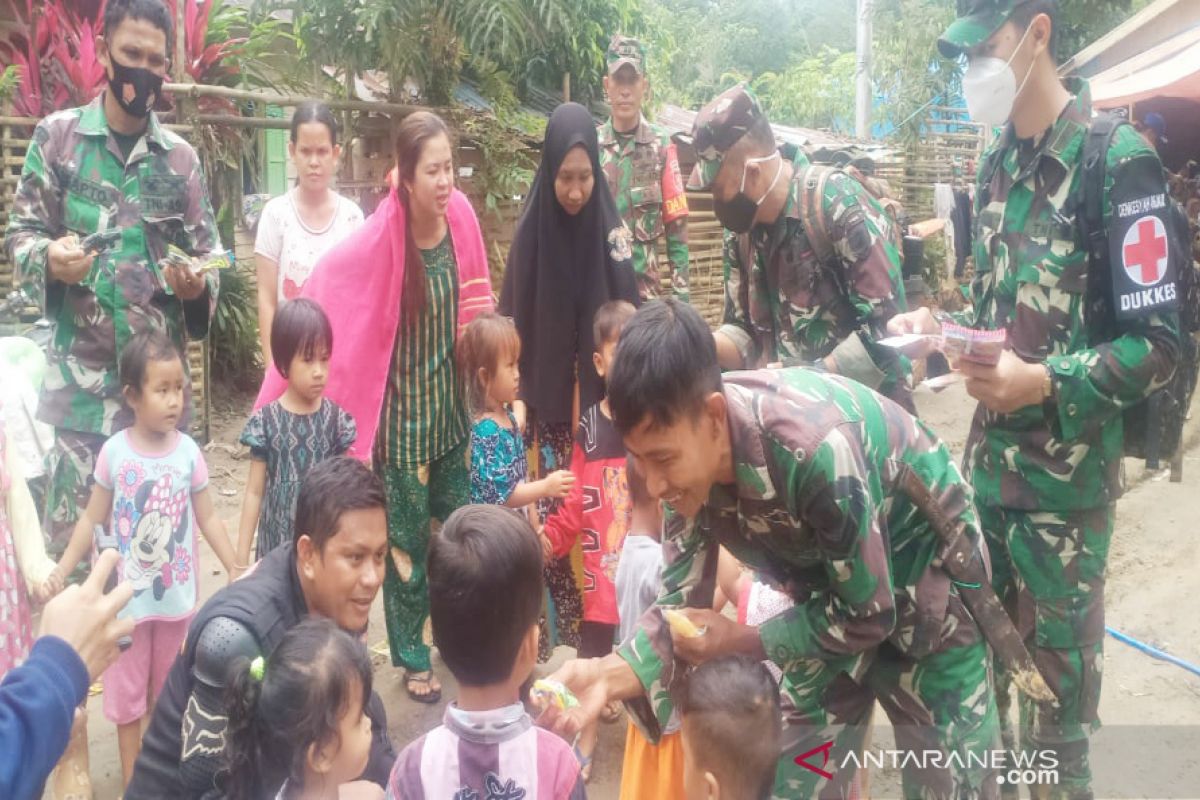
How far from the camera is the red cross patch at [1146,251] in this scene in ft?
7.85

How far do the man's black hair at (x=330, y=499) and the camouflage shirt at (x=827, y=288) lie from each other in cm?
129

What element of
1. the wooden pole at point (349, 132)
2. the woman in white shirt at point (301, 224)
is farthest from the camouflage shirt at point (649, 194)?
the wooden pole at point (349, 132)

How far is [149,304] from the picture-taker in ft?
11.1

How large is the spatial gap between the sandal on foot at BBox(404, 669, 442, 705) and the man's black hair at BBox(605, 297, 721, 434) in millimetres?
2342

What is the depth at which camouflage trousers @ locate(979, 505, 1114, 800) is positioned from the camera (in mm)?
2600

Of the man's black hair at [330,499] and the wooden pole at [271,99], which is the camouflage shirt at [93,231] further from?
the wooden pole at [271,99]

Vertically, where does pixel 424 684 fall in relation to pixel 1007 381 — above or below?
below

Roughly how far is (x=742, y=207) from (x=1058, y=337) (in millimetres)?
925

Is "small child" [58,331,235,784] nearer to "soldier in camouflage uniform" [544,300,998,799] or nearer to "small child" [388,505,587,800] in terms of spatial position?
"small child" [388,505,587,800]

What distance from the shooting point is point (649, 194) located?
189 inches

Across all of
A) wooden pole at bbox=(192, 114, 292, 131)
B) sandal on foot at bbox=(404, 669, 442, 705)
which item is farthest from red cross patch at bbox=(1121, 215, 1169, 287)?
wooden pole at bbox=(192, 114, 292, 131)

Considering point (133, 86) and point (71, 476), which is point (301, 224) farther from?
point (71, 476)

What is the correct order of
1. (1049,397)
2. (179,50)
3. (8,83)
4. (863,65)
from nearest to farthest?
(1049,397) < (8,83) < (179,50) < (863,65)

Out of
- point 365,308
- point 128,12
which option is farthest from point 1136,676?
point 128,12
